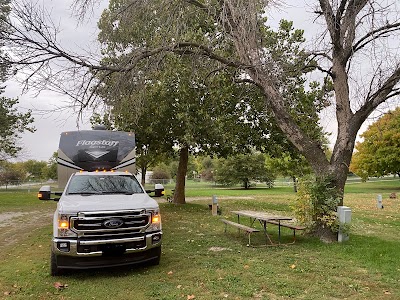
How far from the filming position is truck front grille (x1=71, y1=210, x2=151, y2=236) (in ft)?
19.9

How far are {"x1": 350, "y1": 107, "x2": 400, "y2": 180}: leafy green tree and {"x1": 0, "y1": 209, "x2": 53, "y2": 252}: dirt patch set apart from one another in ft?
115

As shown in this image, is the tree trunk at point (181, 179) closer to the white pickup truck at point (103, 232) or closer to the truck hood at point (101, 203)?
the truck hood at point (101, 203)

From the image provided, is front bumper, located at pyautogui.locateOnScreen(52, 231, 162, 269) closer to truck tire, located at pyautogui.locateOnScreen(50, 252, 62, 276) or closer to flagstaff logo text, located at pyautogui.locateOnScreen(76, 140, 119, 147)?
truck tire, located at pyautogui.locateOnScreen(50, 252, 62, 276)

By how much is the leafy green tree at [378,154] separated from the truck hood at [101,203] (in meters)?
37.4

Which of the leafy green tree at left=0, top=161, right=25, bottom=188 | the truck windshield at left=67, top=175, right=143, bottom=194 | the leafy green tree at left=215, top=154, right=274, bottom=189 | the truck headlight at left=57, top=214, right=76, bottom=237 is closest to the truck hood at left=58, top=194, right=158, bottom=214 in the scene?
the truck headlight at left=57, top=214, right=76, bottom=237

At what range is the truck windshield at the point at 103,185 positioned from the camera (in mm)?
7462

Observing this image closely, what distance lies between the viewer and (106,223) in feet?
20.1

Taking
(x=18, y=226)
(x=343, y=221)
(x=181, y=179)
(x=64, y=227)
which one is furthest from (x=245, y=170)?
(x=64, y=227)

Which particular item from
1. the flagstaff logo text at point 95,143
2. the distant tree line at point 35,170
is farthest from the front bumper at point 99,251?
the distant tree line at point 35,170

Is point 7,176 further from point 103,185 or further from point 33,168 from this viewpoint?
point 103,185

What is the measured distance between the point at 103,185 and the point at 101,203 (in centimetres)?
132

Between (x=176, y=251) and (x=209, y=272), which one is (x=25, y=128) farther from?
(x=209, y=272)

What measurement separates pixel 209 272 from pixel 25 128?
73.6 ft

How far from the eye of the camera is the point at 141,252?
647 cm
